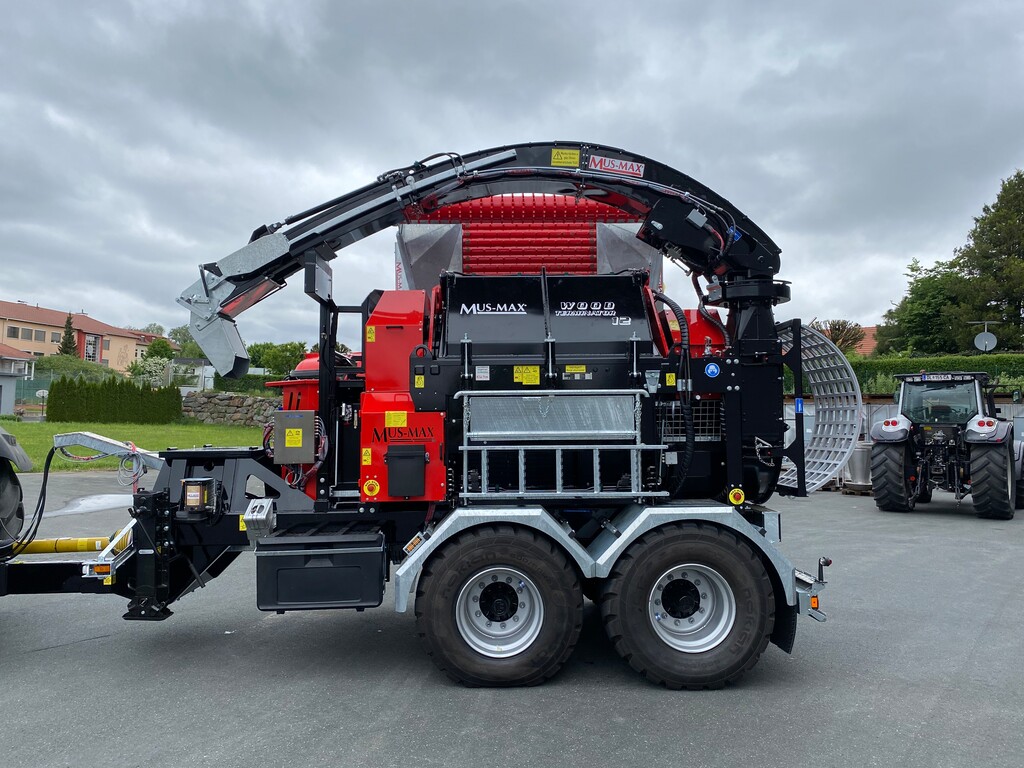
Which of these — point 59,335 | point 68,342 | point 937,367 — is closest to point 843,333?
point 937,367

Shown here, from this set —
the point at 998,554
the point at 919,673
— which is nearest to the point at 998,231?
the point at 998,554

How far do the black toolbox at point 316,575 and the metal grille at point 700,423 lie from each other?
6.91 feet

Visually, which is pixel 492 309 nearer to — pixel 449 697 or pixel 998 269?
pixel 449 697

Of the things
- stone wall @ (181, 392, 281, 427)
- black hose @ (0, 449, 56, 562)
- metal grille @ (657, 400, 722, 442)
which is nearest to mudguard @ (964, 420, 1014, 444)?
metal grille @ (657, 400, 722, 442)

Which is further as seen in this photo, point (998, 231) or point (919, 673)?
point (998, 231)

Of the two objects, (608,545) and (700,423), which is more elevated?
(700,423)

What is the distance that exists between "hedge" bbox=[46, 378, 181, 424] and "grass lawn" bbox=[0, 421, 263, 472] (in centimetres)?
133

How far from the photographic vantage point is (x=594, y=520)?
16.9 feet

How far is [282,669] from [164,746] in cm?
118

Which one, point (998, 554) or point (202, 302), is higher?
point (202, 302)

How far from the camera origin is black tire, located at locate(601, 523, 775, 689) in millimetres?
4457

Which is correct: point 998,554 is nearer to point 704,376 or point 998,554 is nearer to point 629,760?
point 704,376

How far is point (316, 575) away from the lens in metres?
4.52

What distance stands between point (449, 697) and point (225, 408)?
32.1m
